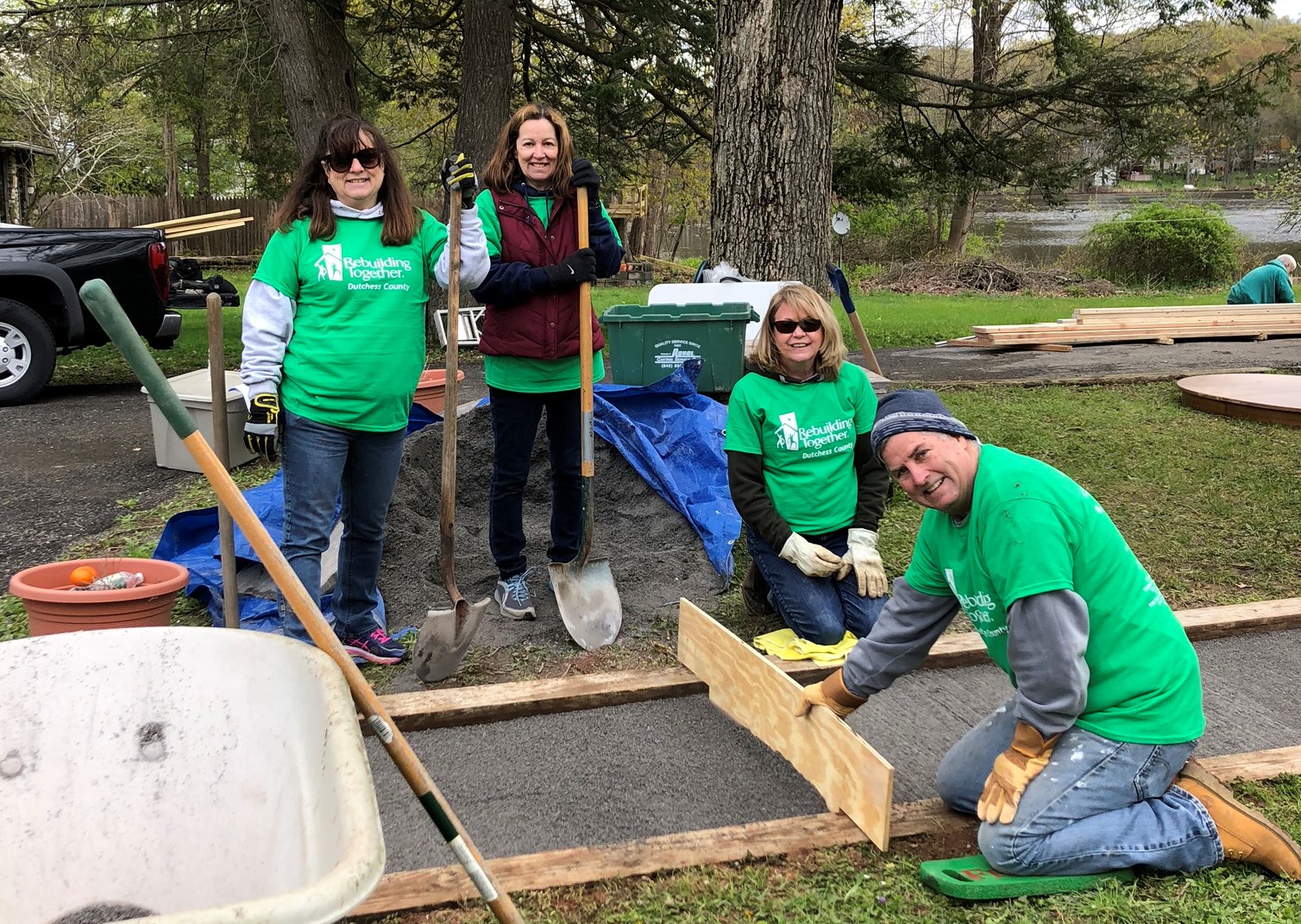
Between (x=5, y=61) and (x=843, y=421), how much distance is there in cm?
1094

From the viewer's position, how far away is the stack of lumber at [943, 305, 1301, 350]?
12.2 meters

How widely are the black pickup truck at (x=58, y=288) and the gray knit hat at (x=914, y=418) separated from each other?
739 centimetres

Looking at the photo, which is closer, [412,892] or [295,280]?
[412,892]

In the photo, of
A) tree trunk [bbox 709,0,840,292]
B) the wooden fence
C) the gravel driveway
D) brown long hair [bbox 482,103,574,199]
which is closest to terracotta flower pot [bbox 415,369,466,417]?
the gravel driveway

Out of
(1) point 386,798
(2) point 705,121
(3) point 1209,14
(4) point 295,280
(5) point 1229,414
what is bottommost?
(1) point 386,798

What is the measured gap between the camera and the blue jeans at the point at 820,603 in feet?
11.8

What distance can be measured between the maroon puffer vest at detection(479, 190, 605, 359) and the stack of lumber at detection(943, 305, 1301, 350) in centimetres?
900

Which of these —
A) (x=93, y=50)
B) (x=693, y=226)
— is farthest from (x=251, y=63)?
(x=693, y=226)

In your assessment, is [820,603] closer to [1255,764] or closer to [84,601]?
[1255,764]

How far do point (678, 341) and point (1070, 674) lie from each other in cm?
334

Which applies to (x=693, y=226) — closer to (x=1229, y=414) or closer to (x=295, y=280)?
(x=1229, y=414)

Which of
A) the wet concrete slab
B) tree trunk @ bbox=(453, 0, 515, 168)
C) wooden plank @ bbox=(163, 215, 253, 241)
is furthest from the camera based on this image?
tree trunk @ bbox=(453, 0, 515, 168)

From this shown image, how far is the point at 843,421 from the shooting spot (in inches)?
146

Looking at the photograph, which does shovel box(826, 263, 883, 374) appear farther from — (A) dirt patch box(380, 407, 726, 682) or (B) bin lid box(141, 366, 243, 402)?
(B) bin lid box(141, 366, 243, 402)
